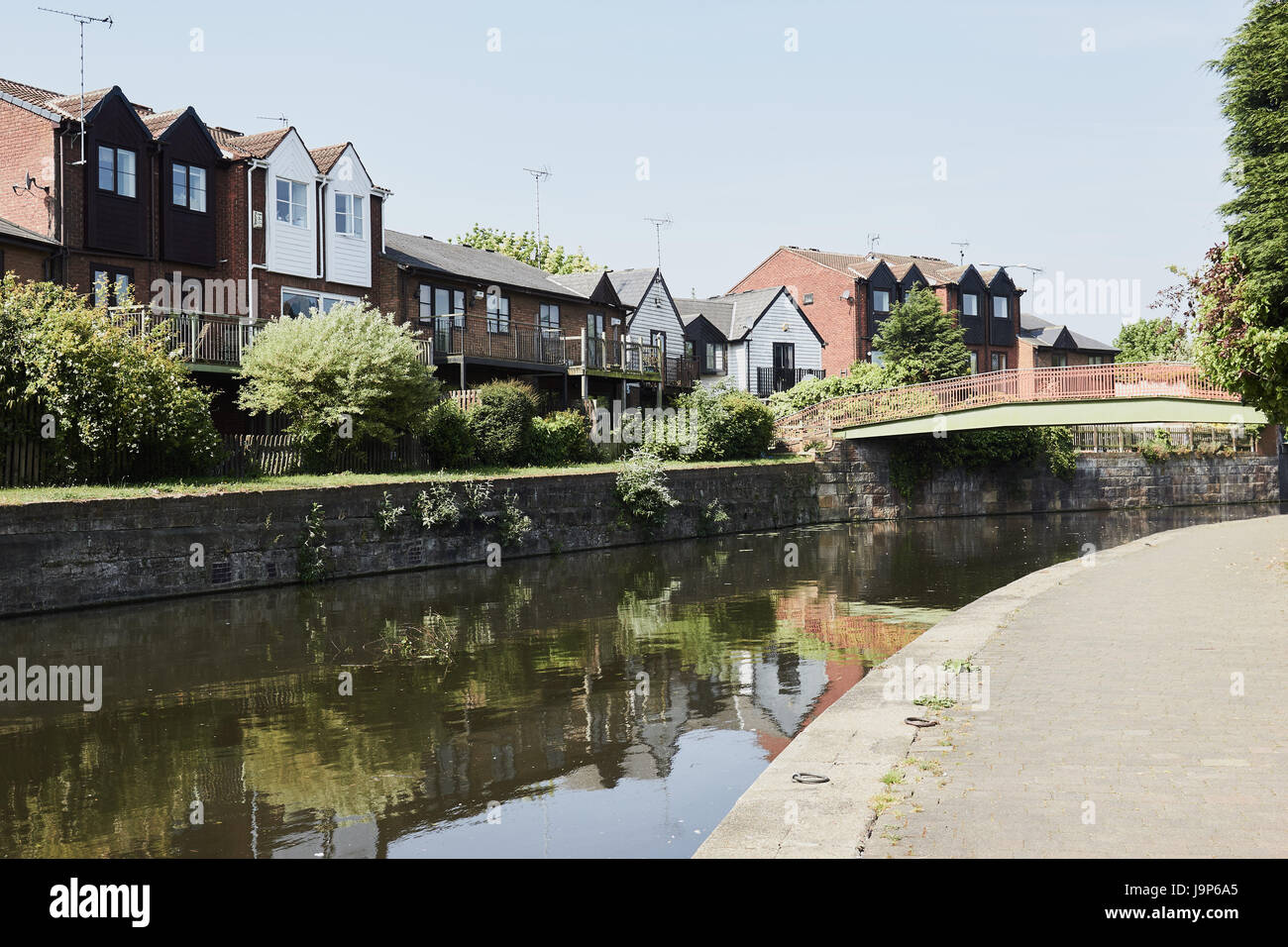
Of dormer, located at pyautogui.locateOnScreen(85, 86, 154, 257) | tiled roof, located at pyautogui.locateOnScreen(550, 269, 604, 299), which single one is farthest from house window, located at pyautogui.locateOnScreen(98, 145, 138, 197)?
tiled roof, located at pyautogui.locateOnScreen(550, 269, 604, 299)

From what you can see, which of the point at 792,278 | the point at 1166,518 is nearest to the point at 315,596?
the point at 1166,518

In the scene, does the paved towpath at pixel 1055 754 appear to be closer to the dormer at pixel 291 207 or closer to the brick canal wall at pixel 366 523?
the brick canal wall at pixel 366 523

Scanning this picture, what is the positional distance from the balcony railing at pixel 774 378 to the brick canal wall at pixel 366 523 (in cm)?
1431

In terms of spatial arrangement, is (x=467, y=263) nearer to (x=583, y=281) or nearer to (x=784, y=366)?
(x=583, y=281)

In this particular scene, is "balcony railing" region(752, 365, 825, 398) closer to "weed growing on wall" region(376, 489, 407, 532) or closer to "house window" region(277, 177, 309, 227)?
"house window" region(277, 177, 309, 227)

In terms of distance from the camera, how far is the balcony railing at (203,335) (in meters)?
26.3

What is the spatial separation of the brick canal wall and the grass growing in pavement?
11.8 inches

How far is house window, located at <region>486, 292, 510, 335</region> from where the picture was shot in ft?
131

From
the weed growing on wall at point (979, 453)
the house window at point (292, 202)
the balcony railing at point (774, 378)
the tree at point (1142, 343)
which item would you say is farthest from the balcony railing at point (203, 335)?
the tree at point (1142, 343)

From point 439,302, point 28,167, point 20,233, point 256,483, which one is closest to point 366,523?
point 256,483

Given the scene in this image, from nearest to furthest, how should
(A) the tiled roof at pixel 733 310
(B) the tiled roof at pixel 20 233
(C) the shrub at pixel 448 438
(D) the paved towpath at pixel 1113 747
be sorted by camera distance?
(D) the paved towpath at pixel 1113 747, (B) the tiled roof at pixel 20 233, (C) the shrub at pixel 448 438, (A) the tiled roof at pixel 733 310

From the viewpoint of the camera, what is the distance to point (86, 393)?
21.0 meters

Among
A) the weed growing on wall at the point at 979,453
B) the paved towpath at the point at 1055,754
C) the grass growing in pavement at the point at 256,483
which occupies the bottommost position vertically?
the paved towpath at the point at 1055,754
